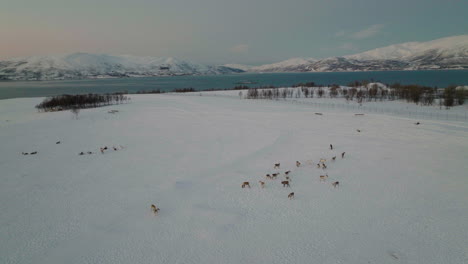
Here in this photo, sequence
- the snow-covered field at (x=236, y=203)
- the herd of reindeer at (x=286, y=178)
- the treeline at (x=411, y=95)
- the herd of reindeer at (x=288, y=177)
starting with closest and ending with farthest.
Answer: the snow-covered field at (x=236, y=203), the herd of reindeer at (x=286, y=178), the herd of reindeer at (x=288, y=177), the treeline at (x=411, y=95)

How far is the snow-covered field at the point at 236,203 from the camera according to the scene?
9.09 meters

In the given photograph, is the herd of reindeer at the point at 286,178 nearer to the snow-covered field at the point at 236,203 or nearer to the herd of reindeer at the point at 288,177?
the herd of reindeer at the point at 288,177

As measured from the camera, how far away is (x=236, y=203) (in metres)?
12.5

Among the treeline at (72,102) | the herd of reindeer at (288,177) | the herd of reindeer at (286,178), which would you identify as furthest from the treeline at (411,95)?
the herd of reindeer at (286,178)

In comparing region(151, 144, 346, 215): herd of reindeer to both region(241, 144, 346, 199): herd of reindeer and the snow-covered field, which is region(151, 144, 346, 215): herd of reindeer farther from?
the snow-covered field

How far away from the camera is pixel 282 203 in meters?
12.4

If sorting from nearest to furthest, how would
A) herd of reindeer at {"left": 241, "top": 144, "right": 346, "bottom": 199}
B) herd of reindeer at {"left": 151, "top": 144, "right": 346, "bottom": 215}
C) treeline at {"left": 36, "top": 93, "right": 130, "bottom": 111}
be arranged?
1. herd of reindeer at {"left": 151, "top": 144, "right": 346, "bottom": 215}
2. herd of reindeer at {"left": 241, "top": 144, "right": 346, "bottom": 199}
3. treeline at {"left": 36, "top": 93, "right": 130, "bottom": 111}

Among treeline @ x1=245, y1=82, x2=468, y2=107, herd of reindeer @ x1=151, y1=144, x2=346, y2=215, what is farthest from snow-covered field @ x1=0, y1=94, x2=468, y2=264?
treeline @ x1=245, y1=82, x2=468, y2=107

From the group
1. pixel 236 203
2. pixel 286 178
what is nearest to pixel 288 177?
pixel 286 178

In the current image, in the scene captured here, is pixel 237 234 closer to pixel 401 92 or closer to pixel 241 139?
pixel 241 139

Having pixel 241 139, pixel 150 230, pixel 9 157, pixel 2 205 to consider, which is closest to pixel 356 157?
pixel 241 139

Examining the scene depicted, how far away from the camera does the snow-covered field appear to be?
29.8 ft

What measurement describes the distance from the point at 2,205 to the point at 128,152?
9.97 meters

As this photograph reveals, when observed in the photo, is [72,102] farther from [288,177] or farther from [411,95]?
[411,95]
